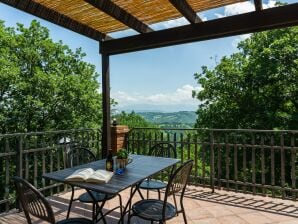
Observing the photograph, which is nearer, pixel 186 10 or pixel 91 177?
pixel 91 177

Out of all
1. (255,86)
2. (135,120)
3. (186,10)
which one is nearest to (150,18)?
(186,10)

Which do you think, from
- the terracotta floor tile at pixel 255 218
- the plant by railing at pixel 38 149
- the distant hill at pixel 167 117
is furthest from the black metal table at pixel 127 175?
the distant hill at pixel 167 117

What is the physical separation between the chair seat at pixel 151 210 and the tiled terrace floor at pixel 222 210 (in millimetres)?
715

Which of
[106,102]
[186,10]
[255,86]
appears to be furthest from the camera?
[255,86]

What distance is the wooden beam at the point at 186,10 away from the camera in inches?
120

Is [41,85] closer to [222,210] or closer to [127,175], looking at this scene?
[222,210]

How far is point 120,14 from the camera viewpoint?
3459 mm

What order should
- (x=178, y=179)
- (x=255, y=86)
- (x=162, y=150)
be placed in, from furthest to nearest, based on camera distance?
(x=255, y=86) < (x=162, y=150) < (x=178, y=179)

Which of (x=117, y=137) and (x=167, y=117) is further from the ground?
(x=167, y=117)

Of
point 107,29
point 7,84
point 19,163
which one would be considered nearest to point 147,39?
point 107,29

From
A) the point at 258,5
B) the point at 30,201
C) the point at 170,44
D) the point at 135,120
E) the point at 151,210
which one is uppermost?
the point at 258,5

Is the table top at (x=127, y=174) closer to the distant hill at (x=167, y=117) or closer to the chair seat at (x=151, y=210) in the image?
the chair seat at (x=151, y=210)

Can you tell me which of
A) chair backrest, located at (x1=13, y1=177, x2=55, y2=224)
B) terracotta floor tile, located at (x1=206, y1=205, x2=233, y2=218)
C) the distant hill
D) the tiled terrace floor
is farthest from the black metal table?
the distant hill

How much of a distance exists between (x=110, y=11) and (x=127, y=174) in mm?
2062
